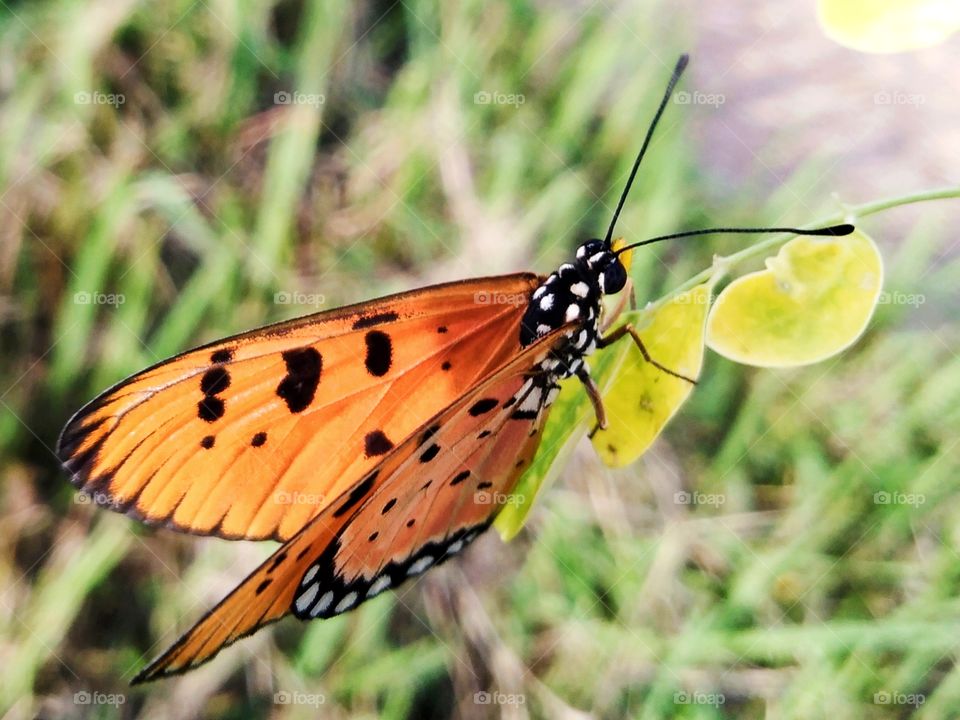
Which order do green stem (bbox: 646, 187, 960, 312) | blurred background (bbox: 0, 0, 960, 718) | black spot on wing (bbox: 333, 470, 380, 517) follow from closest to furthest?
green stem (bbox: 646, 187, 960, 312), black spot on wing (bbox: 333, 470, 380, 517), blurred background (bbox: 0, 0, 960, 718)

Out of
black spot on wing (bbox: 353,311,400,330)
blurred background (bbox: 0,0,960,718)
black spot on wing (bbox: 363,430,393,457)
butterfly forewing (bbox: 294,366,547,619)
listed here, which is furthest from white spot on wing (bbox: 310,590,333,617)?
blurred background (bbox: 0,0,960,718)

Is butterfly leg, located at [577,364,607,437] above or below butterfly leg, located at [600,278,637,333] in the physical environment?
below

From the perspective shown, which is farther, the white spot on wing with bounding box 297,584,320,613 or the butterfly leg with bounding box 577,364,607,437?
the white spot on wing with bounding box 297,584,320,613

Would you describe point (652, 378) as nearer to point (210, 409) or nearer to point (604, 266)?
point (604, 266)

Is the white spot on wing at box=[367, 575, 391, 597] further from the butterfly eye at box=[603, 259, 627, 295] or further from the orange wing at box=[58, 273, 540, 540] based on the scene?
the butterfly eye at box=[603, 259, 627, 295]

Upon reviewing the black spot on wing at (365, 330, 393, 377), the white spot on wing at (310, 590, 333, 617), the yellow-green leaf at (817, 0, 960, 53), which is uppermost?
the black spot on wing at (365, 330, 393, 377)

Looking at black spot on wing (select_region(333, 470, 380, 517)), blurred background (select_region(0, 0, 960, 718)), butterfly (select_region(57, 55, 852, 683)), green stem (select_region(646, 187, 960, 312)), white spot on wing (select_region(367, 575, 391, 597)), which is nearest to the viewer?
green stem (select_region(646, 187, 960, 312))

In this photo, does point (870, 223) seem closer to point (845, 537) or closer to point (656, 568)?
point (845, 537)

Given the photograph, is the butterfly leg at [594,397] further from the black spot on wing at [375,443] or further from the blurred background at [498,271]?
the blurred background at [498,271]
